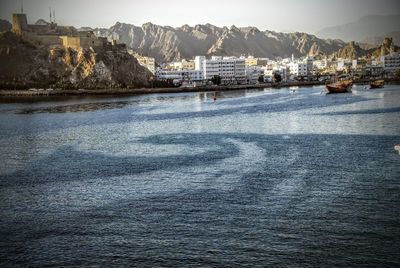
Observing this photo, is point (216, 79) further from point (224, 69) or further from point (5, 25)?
point (5, 25)

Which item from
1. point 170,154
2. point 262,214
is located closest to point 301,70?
point 170,154

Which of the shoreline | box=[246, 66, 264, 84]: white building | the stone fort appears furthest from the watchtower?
box=[246, 66, 264, 84]: white building

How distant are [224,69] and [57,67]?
31.9 m

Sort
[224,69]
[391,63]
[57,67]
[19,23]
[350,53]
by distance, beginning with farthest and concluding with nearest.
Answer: [350,53] < [391,63] < [224,69] < [19,23] < [57,67]

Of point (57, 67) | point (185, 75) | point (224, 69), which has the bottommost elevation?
point (185, 75)

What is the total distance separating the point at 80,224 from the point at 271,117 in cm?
2486

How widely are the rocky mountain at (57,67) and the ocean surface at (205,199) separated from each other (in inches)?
2005

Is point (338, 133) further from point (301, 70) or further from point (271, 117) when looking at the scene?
point (301, 70)

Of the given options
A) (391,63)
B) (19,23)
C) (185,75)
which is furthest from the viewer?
(391,63)

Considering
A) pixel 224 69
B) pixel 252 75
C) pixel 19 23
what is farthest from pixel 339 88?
pixel 19 23

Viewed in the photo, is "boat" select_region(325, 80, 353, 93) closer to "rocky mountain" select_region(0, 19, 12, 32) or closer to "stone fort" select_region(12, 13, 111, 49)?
"stone fort" select_region(12, 13, 111, 49)

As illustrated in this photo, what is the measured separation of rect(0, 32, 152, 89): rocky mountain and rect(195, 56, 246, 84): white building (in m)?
14.3

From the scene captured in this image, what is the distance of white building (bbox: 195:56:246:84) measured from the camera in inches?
3445

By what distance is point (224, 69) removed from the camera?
8862cm
